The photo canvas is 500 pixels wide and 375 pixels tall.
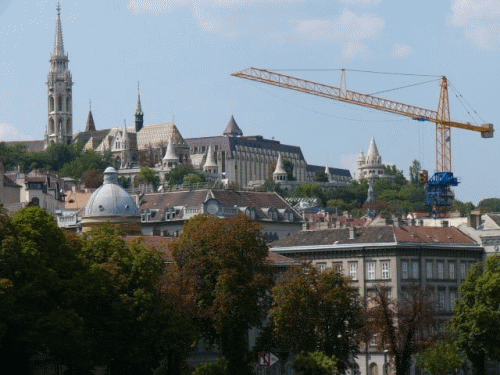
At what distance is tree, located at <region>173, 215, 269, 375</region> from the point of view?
112 meters

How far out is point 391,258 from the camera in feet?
466

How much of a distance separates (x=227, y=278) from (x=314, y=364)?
13496 mm

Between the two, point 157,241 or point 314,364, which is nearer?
point 314,364

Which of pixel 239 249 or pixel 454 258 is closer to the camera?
pixel 239 249

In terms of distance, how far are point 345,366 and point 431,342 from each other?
1225 centimetres

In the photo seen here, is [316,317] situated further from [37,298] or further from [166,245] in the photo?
[166,245]

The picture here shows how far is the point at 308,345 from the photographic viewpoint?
110688 millimetres

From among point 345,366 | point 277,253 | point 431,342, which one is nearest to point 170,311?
point 345,366

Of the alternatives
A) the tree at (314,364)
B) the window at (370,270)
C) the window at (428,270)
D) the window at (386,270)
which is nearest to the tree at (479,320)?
the window at (386,270)

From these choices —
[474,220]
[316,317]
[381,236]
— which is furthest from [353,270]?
[316,317]

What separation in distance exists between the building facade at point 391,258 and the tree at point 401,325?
16.9 m

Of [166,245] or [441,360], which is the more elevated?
[166,245]

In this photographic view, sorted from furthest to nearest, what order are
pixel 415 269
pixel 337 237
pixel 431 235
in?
pixel 431 235
pixel 337 237
pixel 415 269

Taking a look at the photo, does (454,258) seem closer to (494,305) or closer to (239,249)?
(494,305)
